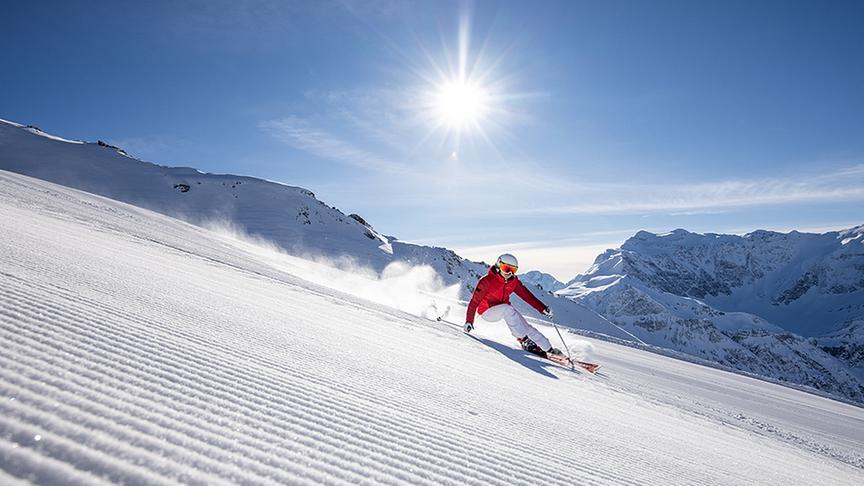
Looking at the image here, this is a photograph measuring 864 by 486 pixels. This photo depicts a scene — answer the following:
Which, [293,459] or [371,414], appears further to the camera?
[371,414]

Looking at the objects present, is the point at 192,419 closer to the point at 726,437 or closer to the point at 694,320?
the point at 726,437

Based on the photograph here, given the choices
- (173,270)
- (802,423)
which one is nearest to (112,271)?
(173,270)

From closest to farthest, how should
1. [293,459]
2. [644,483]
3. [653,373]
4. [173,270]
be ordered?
[293,459], [644,483], [173,270], [653,373]

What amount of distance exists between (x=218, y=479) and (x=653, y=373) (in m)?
10.1

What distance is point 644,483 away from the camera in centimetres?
259

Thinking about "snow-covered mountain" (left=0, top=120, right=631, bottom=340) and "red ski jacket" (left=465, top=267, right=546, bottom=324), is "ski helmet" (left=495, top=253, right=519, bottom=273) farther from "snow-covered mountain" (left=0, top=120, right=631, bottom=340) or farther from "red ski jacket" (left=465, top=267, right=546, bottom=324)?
"snow-covered mountain" (left=0, top=120, right=631, bottom=340)

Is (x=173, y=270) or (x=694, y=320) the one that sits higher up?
(x=694, y=320)

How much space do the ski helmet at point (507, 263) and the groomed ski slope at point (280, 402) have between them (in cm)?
219

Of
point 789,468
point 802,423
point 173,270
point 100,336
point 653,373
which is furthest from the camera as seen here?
point 653,373

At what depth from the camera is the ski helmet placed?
788 cm

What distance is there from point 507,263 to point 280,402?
623 cm

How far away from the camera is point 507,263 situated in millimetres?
7871

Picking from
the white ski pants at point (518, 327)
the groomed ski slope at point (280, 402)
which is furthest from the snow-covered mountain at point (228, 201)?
the groomed ski slope at point (280, 402)

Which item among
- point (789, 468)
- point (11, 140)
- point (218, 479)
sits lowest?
point (789, 468)
